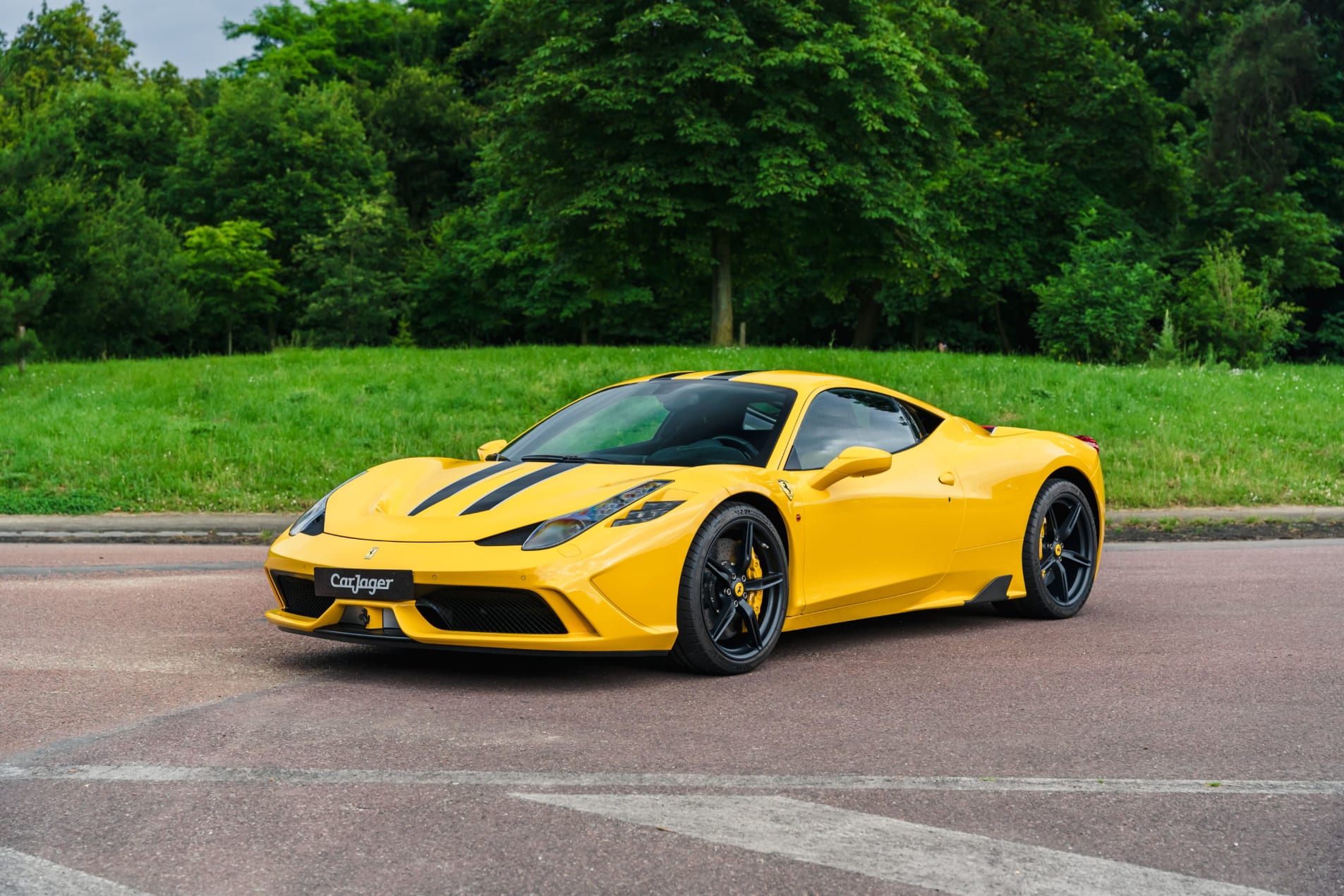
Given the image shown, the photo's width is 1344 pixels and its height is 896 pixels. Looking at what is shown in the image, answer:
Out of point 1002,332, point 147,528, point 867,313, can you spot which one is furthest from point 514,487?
point 1002,332

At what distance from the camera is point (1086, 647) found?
265 inches

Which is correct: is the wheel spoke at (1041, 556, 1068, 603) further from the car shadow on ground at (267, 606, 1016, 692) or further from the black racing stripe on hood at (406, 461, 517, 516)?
the black racing stripe on hood at (406, 461, 517, 516)

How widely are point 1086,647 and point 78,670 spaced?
4.43m

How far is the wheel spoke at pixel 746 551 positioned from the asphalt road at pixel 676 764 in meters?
0.44

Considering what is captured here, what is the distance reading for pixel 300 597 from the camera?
592cm

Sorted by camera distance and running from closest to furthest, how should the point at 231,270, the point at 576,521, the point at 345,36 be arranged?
the point at 576,521
the point at 231,270
the point at 345,36

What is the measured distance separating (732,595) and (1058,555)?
8.90 feet

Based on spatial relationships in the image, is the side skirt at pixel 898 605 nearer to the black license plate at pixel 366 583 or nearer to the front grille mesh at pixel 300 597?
the black license plate at pixel 366 583

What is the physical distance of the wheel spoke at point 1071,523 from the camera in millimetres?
7879

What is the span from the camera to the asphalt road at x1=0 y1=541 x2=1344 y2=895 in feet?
11.2

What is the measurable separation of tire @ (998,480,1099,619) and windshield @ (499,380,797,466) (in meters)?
1.72

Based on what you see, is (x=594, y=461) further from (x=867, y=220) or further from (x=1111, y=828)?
(x=867, y=220)

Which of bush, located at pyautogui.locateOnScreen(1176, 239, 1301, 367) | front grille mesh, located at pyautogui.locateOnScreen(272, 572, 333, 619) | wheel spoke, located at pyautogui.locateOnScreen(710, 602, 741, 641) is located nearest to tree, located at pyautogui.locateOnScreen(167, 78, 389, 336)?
bush, located at pyautogui.locateOnScreen(1176, 239, 1301, 367)

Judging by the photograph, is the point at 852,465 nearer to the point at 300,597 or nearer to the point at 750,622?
the point at 750,622
